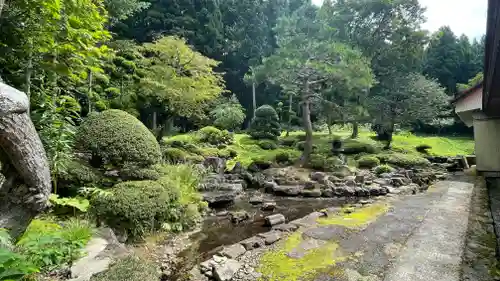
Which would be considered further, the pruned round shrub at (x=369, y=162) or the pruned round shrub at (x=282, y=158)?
the pruned round shrub at (x=282, y=158)

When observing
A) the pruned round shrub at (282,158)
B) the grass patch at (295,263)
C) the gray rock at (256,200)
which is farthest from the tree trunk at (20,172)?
the pruned round shrub at (282,158)

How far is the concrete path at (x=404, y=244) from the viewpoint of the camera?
2.83 metres

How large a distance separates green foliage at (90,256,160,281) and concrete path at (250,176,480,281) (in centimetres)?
129

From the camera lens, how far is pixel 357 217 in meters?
5.04

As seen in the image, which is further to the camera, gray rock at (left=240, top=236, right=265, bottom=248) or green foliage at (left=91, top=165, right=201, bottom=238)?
green foliage at (left=91, top=165, right=201, bottom=238)

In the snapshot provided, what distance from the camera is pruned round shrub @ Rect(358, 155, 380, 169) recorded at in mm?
11336

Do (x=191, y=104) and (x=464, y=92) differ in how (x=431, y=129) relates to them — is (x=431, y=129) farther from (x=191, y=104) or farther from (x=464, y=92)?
(x=191, y=104)

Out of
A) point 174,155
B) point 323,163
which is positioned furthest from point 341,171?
Result: point 174,155

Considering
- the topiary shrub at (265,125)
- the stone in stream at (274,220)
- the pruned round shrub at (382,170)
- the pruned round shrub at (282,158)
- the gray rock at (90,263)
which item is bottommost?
the stone in stream at (274,220)

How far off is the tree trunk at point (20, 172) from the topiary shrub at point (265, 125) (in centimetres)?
1379

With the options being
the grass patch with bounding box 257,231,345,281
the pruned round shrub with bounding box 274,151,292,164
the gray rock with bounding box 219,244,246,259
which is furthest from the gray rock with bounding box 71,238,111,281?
the pruned round shrub with bounding box 274,151,292,164

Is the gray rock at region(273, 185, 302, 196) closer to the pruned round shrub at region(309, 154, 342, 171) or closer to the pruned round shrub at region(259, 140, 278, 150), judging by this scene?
the pruned round shrub at region(309, 154, 342, 171)

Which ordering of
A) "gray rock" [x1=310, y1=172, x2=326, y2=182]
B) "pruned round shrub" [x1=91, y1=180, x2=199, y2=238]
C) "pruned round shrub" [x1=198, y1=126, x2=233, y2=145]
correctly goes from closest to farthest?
"pruned round shrub" [x1=91, y1=180, x2=199, y2=238] → "gray rock" [x1=310, y1=172, x2=326, y2=182] → "pruned round shrub" [x1=198, y1=126, x2=233, y2=145]

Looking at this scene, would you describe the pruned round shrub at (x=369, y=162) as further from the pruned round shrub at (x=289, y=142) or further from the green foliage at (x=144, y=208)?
the green foliage at (x=144, y=208)
